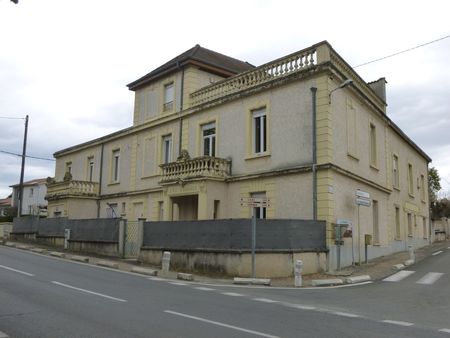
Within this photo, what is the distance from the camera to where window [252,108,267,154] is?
2020 centimetres

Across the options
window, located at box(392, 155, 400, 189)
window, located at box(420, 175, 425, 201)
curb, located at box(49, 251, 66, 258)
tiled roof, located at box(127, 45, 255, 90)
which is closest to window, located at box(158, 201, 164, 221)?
curb, located at box(49, 251, 66, 258)

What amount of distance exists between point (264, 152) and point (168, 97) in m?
8.68

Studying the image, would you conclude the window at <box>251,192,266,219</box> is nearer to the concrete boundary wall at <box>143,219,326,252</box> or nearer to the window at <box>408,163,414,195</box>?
the concrete boundary wall at <box>143,219,326,252</box>

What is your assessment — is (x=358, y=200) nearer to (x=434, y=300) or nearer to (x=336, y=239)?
(x=336, y=239)

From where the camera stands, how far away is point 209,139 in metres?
23.0

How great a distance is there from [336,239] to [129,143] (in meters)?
16.3

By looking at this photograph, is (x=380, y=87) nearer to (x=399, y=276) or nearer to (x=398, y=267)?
(x=398, y=267)

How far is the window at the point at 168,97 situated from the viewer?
1019 inches

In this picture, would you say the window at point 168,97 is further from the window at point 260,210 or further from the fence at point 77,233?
the window at point 260,210

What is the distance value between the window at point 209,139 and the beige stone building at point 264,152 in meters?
0.05

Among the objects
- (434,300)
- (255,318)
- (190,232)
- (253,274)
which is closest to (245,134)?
(190,232)

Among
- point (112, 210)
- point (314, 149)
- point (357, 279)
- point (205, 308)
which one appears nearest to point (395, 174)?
point (314, 149)

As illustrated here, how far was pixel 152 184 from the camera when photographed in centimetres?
2612

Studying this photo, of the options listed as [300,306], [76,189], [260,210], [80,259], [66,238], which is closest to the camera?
[300,306]
